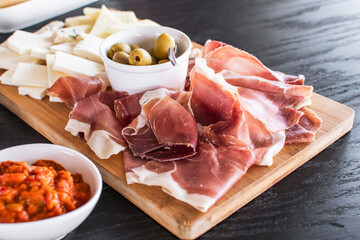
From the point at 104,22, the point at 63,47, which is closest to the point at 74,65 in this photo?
the point at 63,47

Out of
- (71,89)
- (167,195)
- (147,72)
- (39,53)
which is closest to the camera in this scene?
(167,195)

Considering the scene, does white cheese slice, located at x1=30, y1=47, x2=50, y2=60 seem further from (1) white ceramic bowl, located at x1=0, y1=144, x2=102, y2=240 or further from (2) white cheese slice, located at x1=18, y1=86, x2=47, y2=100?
(1) white ceramic bowl, located at x1=0, y1=144, x2=102, y2=240

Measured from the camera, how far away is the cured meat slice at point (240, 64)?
65.6 inches

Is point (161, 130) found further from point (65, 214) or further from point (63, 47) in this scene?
point (63, 47)

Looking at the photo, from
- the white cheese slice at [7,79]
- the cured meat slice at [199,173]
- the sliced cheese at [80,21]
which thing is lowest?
the white cheese slice at [7,79]

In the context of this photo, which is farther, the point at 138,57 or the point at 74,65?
the point at 74,65

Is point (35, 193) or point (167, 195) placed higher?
point (35, 193)

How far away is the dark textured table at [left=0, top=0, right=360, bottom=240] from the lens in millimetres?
1228

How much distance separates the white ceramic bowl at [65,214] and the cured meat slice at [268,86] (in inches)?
24.0

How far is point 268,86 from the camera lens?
158cm

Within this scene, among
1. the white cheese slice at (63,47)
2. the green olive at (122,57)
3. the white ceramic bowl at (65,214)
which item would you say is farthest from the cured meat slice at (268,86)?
the white cheese slice at (63,47)

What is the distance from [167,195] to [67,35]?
106cm

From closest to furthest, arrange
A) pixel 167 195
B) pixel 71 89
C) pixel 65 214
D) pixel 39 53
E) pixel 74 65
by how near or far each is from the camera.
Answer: pixel 65 214 → pixel 167 195 → pixel 71 89 → pixel 74 65 → pixel 39 53

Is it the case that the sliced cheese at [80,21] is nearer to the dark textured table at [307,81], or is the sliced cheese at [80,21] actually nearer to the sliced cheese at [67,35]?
the sliced cheese at [67,35]
